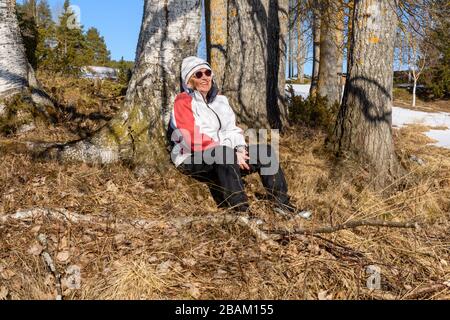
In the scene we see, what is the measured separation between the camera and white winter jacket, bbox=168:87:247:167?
3.58 m

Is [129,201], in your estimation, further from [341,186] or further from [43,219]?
[341,186]

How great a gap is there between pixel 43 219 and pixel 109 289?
912 millimetres

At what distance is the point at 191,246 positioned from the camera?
2652mm

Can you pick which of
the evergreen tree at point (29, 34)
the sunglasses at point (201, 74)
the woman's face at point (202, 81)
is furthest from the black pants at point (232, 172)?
the evergreen tree at point (29, 34)

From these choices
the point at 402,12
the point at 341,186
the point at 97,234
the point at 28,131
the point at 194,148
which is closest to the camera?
the point at 97,234

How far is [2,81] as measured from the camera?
4.83 meters

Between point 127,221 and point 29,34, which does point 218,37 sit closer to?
point 127,221

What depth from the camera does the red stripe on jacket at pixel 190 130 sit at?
3.57 m

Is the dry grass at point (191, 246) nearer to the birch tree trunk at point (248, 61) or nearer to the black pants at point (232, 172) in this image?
the black pants at point (232, 172)

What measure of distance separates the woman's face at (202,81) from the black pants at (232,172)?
0.68m

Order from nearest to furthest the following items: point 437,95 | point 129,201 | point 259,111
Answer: point 129,201
point 259,111
point 437,95

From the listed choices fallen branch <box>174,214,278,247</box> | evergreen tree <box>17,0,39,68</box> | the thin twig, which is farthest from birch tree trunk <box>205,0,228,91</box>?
evergreen tree <box>17,0,39,68</box>

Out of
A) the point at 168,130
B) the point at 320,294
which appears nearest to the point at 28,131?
the point at 168,130

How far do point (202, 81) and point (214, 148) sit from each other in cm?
71
